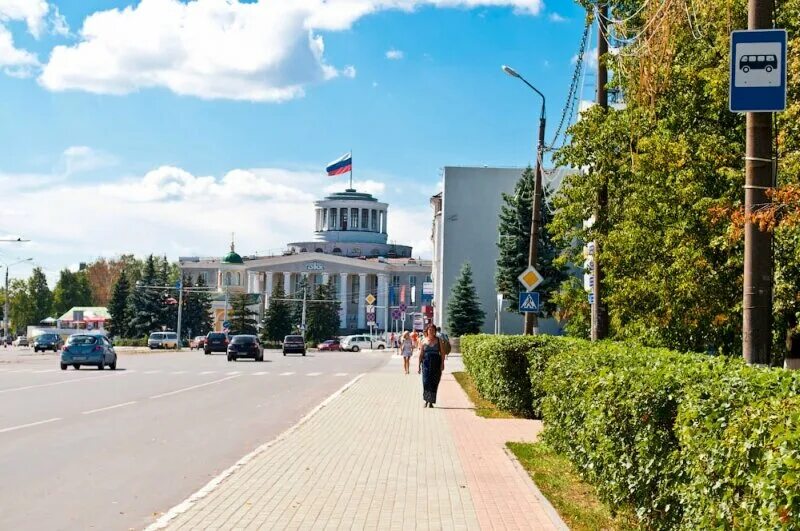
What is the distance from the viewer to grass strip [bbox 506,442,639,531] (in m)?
8.61

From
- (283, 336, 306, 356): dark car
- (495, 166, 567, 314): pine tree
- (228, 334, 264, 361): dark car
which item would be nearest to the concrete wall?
(283, 336, 306, 356): dark car

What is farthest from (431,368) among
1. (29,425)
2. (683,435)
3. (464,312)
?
(464,312)

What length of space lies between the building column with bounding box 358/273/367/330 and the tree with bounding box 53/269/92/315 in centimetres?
5370

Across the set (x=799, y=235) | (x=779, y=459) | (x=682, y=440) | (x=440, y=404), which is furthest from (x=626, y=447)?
(x=440, y=404)

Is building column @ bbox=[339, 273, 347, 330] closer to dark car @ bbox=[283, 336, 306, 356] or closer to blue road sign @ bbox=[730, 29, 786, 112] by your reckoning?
dark car @ bbox=[283, 336, 306, 356]

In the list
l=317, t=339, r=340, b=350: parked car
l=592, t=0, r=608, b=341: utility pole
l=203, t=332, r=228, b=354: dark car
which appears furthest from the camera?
l=317, t=339, r=340, b=350: parked car

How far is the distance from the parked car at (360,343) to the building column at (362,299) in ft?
122

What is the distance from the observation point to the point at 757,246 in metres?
8.65

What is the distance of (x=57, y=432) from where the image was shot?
15.6 m

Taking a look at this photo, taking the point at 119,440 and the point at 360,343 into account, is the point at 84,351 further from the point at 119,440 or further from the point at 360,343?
the point at 360,343

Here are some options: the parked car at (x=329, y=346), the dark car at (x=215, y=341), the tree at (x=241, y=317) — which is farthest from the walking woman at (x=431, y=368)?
the tree at (x=241, y=317)

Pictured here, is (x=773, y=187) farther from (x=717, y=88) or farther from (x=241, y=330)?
(x=241, y=330)

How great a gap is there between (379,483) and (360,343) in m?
93.5

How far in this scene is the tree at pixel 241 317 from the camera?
114500 millimetres
